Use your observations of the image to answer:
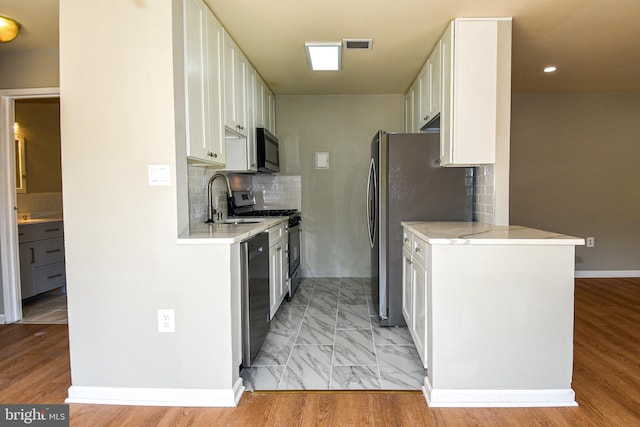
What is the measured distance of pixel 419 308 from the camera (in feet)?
7.60

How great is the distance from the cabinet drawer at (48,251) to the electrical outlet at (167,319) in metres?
2.90

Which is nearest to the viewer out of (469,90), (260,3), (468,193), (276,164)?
(260,3)

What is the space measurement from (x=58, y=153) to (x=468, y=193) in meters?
4.83

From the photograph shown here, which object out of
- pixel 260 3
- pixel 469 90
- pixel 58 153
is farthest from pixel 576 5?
pixel 58 153

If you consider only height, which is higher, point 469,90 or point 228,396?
point 469,90

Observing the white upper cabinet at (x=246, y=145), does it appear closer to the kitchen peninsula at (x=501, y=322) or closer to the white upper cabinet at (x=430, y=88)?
the white upper cabinet at (x=430, y=88)

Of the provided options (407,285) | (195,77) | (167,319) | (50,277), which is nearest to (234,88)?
(195,77)

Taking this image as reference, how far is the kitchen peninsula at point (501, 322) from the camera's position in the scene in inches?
76.8

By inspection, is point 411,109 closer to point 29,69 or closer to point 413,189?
point 413,189

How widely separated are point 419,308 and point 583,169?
382 centimetres

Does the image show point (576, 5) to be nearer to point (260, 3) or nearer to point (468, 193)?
point (468, 193)

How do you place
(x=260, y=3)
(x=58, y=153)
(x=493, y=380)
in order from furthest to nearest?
(x=58, y=153) < (x=260, y=3) < (x=493, y=380)

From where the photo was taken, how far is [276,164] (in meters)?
4.39

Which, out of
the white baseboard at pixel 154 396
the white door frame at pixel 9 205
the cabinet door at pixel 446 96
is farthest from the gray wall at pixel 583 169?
the white door frame at pixel 9 205
